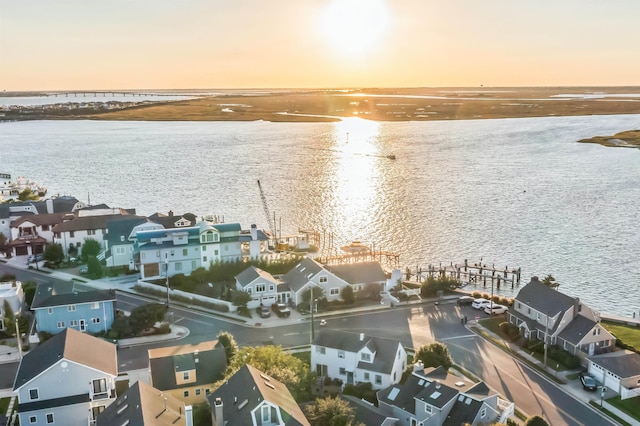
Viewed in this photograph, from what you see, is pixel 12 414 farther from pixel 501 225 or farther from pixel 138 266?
pixel 501 225

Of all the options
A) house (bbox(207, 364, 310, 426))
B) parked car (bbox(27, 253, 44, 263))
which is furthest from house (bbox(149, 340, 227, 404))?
parked car (bbox(27, 253, 44, 263))

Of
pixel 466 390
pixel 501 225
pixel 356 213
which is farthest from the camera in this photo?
pixel 356 213

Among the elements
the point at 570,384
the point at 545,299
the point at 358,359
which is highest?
the point at 545,299

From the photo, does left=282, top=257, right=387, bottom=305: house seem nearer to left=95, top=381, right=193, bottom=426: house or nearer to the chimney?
left=95, top=381, right=193, bottom=426: house

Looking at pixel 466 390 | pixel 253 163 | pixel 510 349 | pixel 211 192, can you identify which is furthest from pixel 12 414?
pixel 253 163

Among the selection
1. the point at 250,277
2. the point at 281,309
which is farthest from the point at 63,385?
the point at 250,277

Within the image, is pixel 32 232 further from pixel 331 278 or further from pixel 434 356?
pixel 434 356
